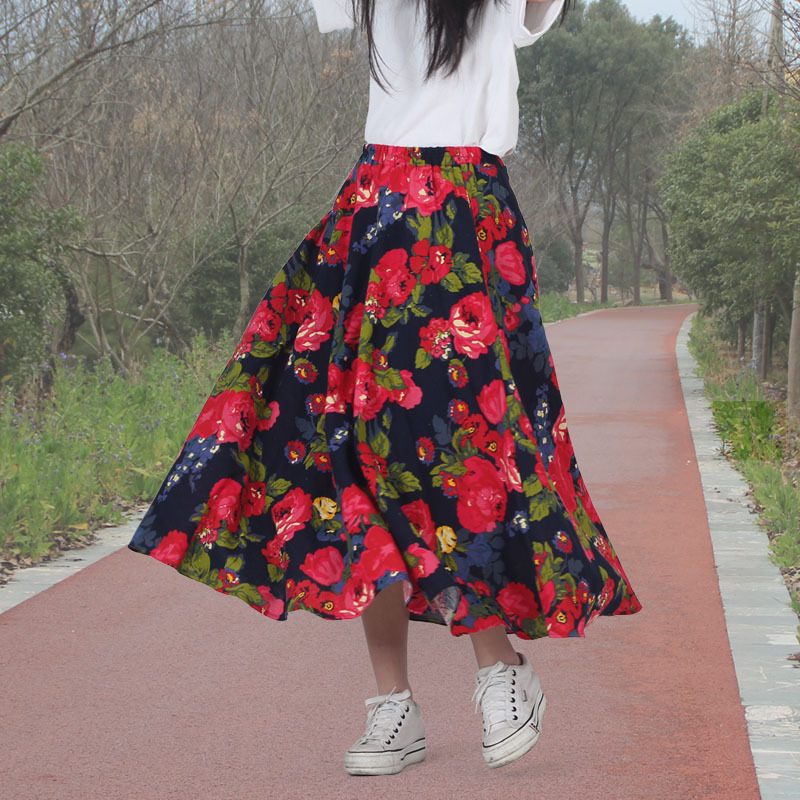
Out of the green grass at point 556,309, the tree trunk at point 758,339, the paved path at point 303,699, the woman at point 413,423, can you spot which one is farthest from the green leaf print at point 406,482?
the green grass at point 556,309

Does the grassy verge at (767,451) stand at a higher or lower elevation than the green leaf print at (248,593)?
lower

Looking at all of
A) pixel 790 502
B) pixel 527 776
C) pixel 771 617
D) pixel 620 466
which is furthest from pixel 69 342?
pixel 527 776

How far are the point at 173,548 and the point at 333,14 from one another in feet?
4.06

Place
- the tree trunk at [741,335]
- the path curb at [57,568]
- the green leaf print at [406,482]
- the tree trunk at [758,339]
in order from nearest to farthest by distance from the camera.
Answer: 1. the green leaf print at [406,482]
2. the path curb at [57,568]
3. the tree trunk at [758,339]
4. the tree trunk at [741,335]

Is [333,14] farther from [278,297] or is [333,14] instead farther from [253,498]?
[253,498]

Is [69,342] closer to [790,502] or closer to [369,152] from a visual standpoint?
[790,502]

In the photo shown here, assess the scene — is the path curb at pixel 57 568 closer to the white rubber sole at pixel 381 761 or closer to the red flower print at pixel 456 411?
the white rubber sole at pixel 381 761

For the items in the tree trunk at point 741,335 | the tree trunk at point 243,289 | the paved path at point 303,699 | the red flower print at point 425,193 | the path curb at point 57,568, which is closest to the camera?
the red flower print at point 425,193

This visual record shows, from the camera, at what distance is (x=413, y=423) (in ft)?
9.78

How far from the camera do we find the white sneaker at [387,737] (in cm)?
321

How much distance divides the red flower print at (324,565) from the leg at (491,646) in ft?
1.15

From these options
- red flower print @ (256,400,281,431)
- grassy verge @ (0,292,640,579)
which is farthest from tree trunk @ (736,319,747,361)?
red flower print @ (256,400,281,431)

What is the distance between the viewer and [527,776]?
3.43 metres

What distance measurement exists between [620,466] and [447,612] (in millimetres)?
6984
